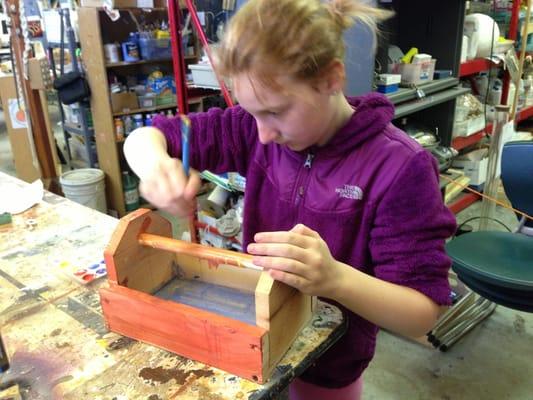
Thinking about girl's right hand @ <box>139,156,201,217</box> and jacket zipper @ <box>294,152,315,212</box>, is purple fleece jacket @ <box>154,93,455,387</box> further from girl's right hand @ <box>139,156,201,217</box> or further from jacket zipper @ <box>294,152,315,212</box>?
girl's right hand @ <box>139,156,201,217</box>

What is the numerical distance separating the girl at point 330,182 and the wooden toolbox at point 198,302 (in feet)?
0.22

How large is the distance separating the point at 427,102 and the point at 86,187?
209 cm

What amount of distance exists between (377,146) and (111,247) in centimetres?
48

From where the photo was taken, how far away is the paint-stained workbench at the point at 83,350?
68cm

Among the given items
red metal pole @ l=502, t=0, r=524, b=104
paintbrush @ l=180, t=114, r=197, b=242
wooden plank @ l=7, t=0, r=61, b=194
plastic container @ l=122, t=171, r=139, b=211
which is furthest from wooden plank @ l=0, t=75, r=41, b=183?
red metal pole @ l=502, t=0, r=524, b=104

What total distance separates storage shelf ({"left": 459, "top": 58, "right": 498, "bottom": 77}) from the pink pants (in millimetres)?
2185

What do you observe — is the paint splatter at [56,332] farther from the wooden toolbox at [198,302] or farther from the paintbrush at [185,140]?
the paintbrush at [185,140]

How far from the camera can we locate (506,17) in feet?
10.7

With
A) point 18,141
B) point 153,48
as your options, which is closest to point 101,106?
point 153,48

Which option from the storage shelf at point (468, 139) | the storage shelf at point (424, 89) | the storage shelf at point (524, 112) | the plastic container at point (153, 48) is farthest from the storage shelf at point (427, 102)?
the plastic container at point (153, 48)

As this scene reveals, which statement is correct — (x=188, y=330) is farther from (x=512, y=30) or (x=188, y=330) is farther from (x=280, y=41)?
(x=512, y=30)

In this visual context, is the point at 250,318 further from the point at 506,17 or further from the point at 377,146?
the point at 506,17

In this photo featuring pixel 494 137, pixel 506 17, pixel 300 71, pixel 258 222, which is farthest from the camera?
pixel 506 17

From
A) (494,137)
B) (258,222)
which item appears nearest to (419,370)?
(494,137)
